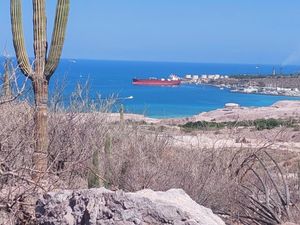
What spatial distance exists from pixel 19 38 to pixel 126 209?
3.92 meters

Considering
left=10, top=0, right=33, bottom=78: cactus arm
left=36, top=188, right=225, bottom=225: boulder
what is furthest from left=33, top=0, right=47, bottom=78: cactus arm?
left=36, top=188, right=225, bottom=225: boulder

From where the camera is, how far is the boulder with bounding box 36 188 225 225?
18.6 ft

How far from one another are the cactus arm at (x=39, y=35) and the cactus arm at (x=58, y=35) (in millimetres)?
95

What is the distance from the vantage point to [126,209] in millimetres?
5742

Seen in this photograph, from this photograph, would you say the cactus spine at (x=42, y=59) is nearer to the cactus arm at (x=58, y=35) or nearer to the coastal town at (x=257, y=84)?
the cactus arm at (x=58, y=35)

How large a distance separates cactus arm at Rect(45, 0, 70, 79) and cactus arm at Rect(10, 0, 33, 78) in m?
0.27

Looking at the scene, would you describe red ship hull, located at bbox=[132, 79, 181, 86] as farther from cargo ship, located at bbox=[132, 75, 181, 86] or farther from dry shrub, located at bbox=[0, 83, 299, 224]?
dry shrub, located at bbox=[0, 83, 299, 224]

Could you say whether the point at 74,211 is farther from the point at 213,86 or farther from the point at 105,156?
the point at 213,86

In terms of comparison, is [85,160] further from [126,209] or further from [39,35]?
[126,209]

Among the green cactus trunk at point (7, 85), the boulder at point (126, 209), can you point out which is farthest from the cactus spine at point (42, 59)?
the boulder at point (126, 209)

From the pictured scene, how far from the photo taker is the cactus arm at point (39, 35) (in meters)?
8.59

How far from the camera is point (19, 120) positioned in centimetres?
873

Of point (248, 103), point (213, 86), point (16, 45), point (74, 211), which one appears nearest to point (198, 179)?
point (16, 45)

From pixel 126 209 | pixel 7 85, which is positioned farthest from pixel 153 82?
pixel 126 209
